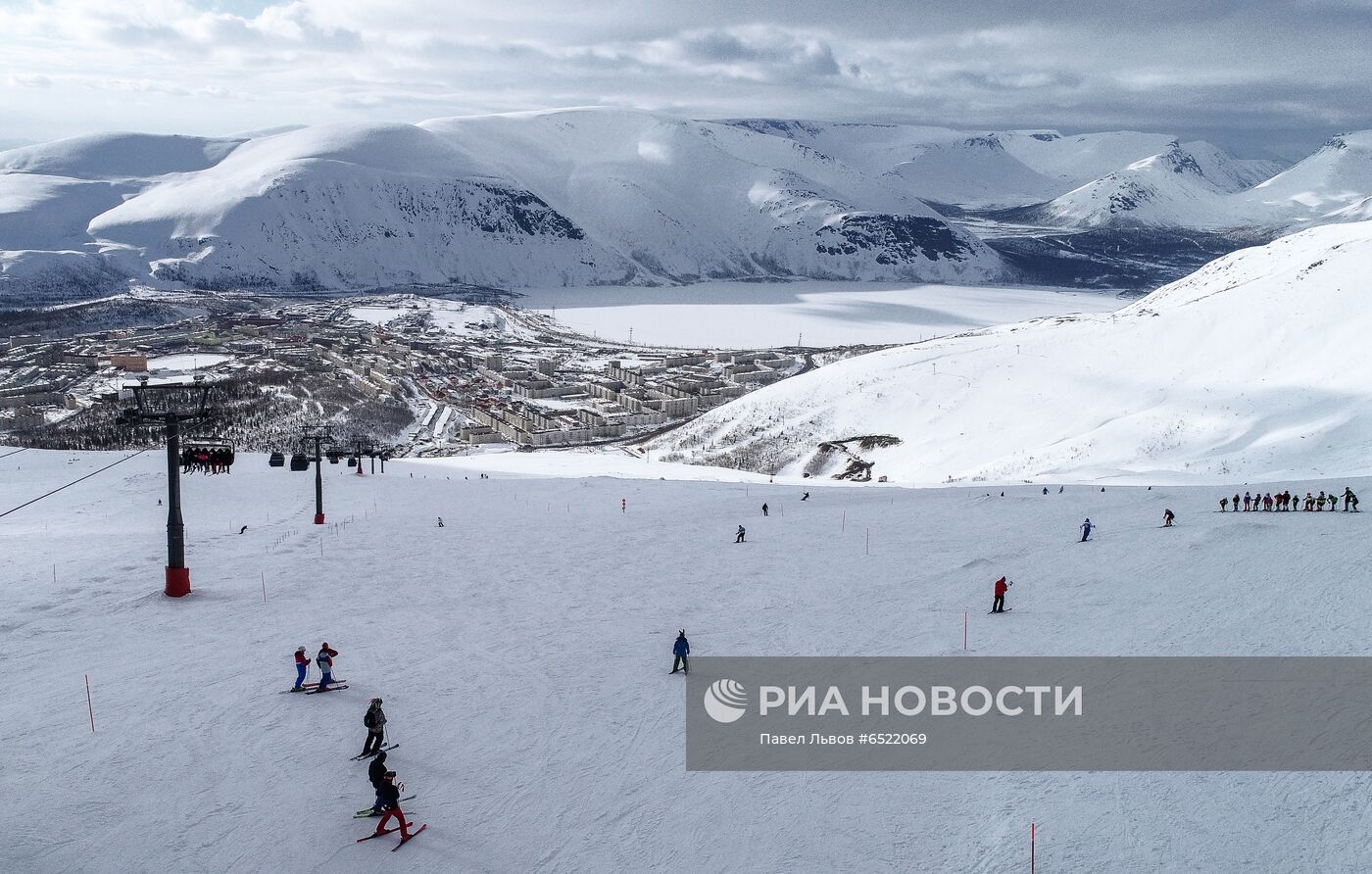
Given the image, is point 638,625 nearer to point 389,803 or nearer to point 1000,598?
point 1000,598

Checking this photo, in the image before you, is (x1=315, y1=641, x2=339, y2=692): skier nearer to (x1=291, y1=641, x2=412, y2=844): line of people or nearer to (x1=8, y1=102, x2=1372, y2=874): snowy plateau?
(x1=291, y1=641, x2=412, y2=844): line of people

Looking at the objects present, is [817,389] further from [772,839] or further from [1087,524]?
[772,839]

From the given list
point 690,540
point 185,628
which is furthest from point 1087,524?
point 185,628

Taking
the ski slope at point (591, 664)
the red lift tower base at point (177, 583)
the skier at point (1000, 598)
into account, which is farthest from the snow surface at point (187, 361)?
the skier at point (1000, 598)

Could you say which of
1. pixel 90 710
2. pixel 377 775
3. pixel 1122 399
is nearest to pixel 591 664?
pixel 377 775

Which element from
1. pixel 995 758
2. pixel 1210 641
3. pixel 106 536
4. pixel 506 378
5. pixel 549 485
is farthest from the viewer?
pixel 506 378

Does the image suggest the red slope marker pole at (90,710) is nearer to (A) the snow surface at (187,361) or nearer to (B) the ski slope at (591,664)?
(B) the ski slope at (591,664)

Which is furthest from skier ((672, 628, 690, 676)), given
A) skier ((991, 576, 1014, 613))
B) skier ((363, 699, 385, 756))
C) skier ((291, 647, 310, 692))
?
skier ((991, 576, 1014, 613))
